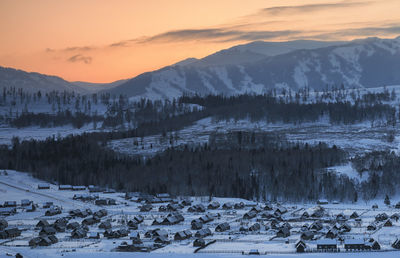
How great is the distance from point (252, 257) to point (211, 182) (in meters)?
53.1

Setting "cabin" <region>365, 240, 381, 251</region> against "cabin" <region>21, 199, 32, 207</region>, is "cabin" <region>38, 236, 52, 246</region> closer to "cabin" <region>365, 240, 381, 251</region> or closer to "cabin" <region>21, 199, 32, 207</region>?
"cabin" <region>21, 199, 32, 207</region>

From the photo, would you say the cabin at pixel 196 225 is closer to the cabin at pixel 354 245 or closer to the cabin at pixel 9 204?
the cabin at pixel 354 245

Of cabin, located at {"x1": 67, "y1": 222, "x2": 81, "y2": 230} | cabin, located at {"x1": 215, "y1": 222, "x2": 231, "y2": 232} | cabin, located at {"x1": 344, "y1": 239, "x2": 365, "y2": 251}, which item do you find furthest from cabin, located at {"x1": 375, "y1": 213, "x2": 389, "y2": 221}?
cabin, located at {"x1": 67, "y1": 222, "x2": 81, "y2": 230}

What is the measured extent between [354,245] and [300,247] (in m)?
5.14

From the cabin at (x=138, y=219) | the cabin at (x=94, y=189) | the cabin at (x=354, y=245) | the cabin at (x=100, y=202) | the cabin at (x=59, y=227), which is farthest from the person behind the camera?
the cabin at (x=94, y=189)

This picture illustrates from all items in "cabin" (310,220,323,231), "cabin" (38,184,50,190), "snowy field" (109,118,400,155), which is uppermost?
"snowy field" (109,118,400,155)

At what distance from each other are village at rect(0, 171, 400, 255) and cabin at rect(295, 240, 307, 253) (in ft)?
0.46

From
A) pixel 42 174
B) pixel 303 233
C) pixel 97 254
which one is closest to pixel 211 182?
pixel 42 174

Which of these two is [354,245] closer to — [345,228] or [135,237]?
[345,228]

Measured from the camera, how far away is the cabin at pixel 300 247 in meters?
58.2

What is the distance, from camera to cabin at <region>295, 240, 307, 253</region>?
2292 inches

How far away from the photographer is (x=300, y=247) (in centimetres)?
5859

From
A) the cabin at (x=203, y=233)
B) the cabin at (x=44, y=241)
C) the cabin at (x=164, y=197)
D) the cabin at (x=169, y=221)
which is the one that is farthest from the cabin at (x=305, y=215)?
the cabin at (x=44, y=241)

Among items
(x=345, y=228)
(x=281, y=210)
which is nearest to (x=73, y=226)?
(x=281, y=210)
